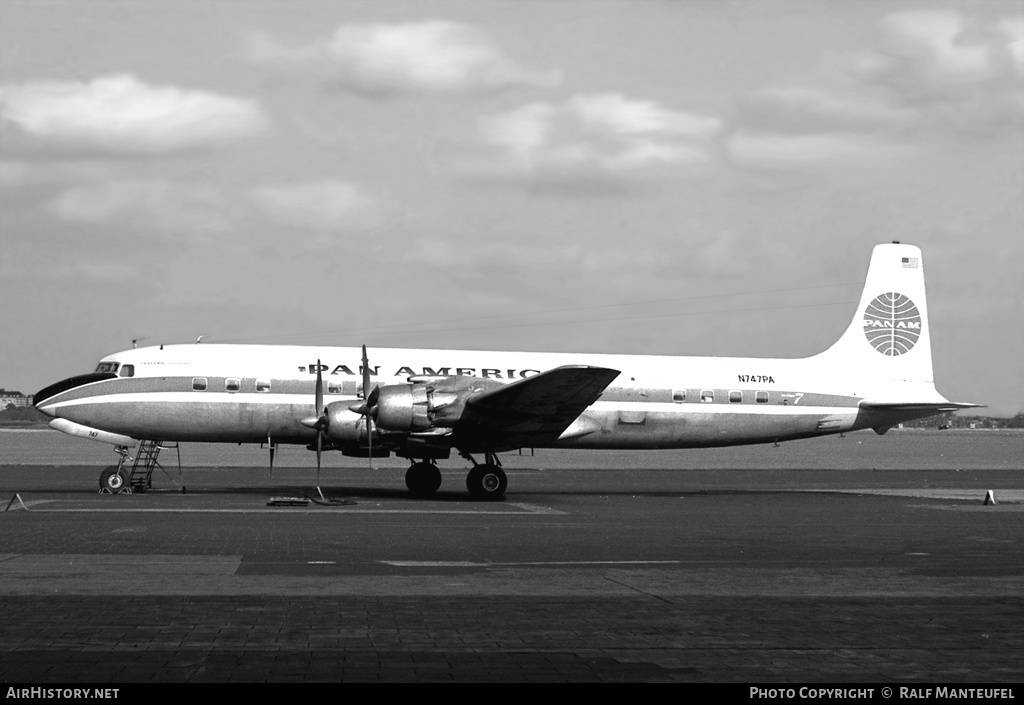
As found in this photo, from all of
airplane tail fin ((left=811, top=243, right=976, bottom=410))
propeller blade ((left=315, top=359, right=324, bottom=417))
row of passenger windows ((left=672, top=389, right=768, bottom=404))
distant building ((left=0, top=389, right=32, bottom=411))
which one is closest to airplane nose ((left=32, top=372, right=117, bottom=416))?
propeller blade ((left=315, top=359, right=324, bottom=417))

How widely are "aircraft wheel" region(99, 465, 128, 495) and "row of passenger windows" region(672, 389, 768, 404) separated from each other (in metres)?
15.5

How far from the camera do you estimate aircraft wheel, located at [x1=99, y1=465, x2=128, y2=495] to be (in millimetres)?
30891

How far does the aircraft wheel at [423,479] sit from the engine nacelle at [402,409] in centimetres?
267

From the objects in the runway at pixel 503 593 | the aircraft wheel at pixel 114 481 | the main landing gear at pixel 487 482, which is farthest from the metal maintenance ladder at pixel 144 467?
the main landing gear at pixel 487 482

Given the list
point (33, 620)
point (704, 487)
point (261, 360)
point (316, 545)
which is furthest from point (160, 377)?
point (33, 620)

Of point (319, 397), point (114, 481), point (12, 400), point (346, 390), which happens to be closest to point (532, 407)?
point (346, 390)

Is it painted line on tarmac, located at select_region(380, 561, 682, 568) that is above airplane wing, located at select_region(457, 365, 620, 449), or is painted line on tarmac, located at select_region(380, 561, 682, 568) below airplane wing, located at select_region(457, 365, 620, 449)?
below

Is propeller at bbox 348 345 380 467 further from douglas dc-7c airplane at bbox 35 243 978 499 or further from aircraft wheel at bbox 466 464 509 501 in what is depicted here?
aircraft wheel at bbox 466 464 509 501

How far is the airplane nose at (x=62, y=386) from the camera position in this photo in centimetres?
3108

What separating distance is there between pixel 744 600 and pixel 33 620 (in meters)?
7.42

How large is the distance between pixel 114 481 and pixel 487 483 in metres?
10.0

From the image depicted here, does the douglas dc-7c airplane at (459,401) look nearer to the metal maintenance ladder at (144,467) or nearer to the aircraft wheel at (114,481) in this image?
the aircraft wheel at (114,481)

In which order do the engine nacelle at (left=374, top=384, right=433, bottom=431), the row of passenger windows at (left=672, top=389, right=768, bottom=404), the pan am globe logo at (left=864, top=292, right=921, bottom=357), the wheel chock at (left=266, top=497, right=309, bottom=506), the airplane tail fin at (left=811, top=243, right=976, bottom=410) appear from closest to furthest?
the wheel chock at (left=266, top=497, right=309, bottom=506)
the engine nacelle at (left=374, top=384, right=433, bottom=431)
the row of passenger windows at (left=672, top=389, right=768, bottom=404)
the airplane tail fin at (left=811, top=243, right=976, bottom=410)
the pan am globe logo at (left=864, top=292, right=921, bottom=357)

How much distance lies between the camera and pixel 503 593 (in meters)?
13.4
